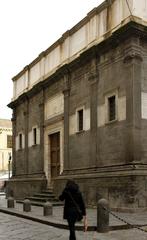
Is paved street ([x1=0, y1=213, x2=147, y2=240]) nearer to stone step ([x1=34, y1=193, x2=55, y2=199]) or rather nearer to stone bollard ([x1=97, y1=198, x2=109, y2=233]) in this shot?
stone bollard ([x1=97, y1=198, x2=109, y2=233])

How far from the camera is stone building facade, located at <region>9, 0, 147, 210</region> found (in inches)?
652

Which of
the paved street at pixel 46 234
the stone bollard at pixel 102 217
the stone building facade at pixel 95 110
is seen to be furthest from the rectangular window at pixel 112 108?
the stone bollard at pixel 102 217

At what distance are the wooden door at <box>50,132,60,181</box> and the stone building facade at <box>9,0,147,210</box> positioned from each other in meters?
0.05

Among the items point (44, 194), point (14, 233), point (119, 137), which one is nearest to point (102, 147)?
point (119, 137)

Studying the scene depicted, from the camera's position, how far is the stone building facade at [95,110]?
54.3 feet

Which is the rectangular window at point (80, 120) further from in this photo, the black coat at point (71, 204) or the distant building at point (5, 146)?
the distant building at point (5, 146)

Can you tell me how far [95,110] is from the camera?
62.6 feet

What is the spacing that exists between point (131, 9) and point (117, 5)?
3.73 ft

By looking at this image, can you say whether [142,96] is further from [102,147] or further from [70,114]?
[70,114]

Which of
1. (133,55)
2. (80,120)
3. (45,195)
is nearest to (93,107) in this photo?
(80,120)

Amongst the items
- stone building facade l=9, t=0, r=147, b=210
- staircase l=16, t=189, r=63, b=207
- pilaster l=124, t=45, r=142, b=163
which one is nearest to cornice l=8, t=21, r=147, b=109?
stone building facade l=9, t=0, r=147, b=210

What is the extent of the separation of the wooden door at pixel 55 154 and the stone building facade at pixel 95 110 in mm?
52

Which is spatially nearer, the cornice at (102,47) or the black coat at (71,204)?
the black coat at (71,204)

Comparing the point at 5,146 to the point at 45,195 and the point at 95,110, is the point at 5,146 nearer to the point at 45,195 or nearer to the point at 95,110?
the point at 45,195
